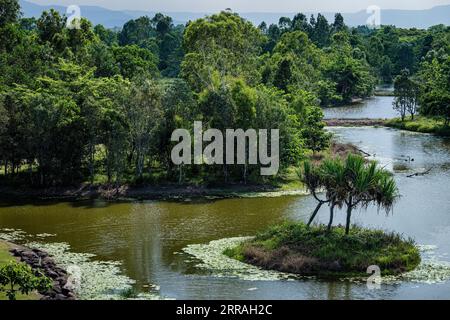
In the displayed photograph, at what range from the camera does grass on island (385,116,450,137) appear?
3691 inches

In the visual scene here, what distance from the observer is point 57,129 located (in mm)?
60938

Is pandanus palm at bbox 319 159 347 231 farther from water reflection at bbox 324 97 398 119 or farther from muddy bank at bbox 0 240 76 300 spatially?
water reflection at bbox 324 97 398 119

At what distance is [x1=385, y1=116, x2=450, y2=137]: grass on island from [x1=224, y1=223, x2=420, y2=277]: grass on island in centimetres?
5621

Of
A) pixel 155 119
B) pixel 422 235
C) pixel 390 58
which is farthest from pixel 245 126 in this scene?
pixel 390 58

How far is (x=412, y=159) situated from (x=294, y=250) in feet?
127

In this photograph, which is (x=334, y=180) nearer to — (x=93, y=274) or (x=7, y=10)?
(x=93, y=274)

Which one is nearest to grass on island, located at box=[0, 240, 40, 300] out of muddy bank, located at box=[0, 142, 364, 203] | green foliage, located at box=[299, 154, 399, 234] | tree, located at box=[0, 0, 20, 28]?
muddy bank, located at box=[0, 142, 364, 203]

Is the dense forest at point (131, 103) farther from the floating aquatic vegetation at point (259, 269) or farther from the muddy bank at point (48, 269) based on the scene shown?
the floating aquatic vegetation at point (259, 269)

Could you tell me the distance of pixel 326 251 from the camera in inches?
1506

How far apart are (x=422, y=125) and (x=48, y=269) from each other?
6972 centimetres

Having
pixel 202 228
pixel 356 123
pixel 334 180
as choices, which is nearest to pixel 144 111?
pixel 202 228

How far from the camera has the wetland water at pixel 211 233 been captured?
35.2 metres

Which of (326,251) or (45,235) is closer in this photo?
(326,251)
